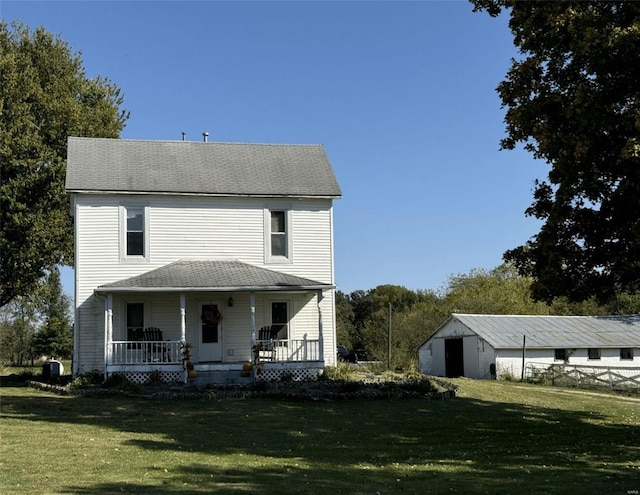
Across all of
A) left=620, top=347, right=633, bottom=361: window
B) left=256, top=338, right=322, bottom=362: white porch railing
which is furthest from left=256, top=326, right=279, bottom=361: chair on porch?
left=620, top=347, right=633, bottom=361: window

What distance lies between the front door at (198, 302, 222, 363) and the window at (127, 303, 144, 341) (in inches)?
76.4

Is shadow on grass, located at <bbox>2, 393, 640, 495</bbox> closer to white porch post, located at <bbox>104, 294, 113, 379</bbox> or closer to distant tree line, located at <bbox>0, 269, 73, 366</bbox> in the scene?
white porch post, located at <bbox>104, 294, 113, 379</bbox>

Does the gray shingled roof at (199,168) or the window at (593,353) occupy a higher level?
the gray shingled roof at (199,168)

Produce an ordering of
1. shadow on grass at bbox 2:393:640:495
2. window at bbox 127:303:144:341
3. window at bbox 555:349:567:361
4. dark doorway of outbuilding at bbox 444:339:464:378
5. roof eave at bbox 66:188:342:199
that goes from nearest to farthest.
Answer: shadow on grass at bbox 2:393:640:495 → roof eave at bbox 66:188:342:199 → window at bbox 127:303:144:341 → window at bbox 555:349:567:361 → dark doorway of outbuilding at bbox 444:339:464:378

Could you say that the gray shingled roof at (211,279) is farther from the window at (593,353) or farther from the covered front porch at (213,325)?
the window at (593,353)

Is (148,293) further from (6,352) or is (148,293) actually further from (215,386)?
(6,352)

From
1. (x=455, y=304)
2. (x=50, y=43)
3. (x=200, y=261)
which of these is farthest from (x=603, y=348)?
(x=50, y=43)

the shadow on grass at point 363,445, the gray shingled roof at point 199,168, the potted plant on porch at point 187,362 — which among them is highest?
the gray shingled roof at point 199,168

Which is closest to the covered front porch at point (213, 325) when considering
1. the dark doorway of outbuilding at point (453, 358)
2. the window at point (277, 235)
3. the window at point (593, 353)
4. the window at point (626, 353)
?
the window at point (277, 235)

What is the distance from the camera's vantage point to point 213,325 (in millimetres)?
24953

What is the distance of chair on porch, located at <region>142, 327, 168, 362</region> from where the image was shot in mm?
23188

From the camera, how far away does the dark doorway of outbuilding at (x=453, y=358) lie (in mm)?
41438

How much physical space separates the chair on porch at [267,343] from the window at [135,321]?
3962 mm

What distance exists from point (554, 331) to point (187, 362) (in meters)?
25.3
